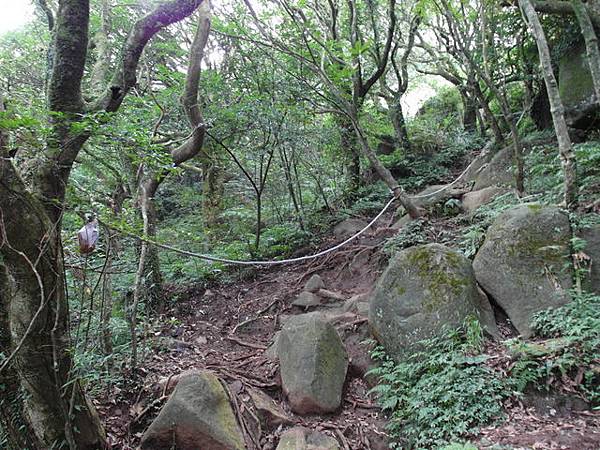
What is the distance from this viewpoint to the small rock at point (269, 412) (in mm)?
3818

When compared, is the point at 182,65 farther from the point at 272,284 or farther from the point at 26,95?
the point at 272,284

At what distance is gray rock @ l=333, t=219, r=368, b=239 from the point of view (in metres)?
8.09

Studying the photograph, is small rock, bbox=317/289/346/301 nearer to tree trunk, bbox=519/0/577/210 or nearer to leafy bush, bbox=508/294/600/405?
leafy bush, bbox=508/294/600/405

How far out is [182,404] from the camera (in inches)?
135

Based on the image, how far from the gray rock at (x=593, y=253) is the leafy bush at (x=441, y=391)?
1.28m

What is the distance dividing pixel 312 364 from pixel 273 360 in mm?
911

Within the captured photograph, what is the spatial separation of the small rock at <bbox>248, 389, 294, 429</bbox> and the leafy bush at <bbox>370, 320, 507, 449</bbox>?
102cm

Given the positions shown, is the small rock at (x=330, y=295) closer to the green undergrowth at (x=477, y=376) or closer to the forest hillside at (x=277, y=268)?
the forest hillside at (x=277, y=268)

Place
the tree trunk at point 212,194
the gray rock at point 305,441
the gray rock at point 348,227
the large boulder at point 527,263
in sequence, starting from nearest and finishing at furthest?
the gray rock at point 305,441 < the large boulder at point 527,263 < the gray rock at point 348,227 < the tree trunk at point 212,194

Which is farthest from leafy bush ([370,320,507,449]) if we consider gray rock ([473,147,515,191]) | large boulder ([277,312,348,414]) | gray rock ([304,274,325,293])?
gray rock ([473,147,515,191])

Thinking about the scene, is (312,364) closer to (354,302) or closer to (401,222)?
(354,302)

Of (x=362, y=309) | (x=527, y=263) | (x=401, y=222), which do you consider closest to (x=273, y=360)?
(x=362, y=309)

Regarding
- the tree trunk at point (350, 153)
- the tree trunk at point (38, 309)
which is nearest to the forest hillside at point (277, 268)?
the tree trunk at point (38, 309)

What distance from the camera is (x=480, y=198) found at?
6.80 metres
